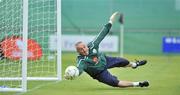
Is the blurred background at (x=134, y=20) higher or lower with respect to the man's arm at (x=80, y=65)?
higher

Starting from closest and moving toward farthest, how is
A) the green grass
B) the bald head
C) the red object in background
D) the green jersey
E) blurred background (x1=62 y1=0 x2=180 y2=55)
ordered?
1. the green grass
2. the bald head
3. the green jersey
4. the red object in background
5. blurred background (x1=62 y1=0 x2=180 y2=55)

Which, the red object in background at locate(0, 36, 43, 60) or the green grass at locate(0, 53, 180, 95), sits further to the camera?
the red object in background at locate(0, 36, 43, 60)

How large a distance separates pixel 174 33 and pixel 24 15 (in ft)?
54.5

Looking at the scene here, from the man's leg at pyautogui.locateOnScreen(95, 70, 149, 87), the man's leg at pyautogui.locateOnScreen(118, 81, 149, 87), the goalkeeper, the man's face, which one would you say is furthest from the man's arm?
the man's leg at pyautogui.locateOnScreen(118, 81, 149, 87)

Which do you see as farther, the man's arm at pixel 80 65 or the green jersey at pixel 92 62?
the green jersey at pixel 92 62

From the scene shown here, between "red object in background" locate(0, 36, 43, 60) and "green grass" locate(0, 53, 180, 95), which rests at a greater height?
"red object in background" locate(0, 36, 43, 60)

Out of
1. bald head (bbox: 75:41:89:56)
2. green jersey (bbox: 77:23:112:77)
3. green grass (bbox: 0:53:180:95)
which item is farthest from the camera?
green jersey (bbox: 77:23:112:77)

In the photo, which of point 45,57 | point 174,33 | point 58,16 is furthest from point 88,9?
point 58,16

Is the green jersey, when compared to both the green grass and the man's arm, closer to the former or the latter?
the man's arm

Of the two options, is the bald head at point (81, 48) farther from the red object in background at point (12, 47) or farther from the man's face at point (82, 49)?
the red object in background at point (12, 47)

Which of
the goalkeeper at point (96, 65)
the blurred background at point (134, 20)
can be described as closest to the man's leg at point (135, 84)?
the goalkeeper at point (96, 65)

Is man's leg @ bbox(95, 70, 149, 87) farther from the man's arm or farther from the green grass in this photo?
the man's arm

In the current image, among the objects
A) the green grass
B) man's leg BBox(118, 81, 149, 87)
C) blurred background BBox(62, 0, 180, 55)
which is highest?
blurred background BBox(62, 0, 180, 55)

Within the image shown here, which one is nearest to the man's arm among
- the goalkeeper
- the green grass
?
the goalkeeper
